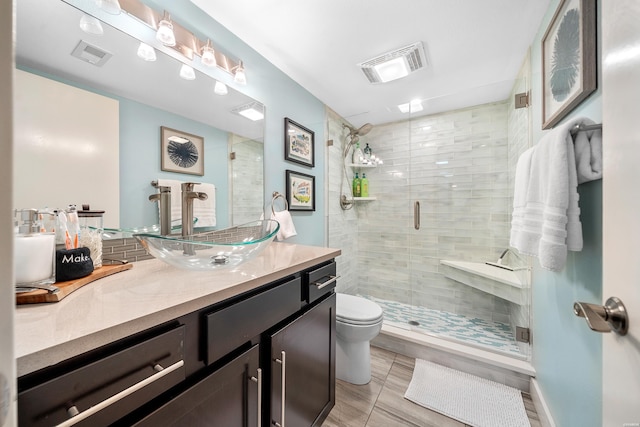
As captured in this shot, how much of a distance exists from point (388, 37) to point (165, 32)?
4.16ft

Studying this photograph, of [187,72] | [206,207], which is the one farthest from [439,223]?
[187,72]

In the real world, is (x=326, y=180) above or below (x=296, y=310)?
above

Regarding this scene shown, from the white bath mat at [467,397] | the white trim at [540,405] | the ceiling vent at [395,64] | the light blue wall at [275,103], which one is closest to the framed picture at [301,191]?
the light blue wall at [275,103]

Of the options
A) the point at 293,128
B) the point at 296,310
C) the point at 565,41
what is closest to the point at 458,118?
the point at 565,41

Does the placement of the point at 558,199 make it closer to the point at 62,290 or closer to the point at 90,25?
the point at 62,290

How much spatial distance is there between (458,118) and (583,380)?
7.36ft

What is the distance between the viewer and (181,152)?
1.14 metres

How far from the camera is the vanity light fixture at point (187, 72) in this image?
1.17 metres

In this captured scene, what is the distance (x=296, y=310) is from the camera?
3.14 feet

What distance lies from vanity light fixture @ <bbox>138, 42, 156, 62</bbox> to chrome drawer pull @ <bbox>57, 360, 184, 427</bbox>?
1.25 m

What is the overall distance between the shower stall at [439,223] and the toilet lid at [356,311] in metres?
0.53

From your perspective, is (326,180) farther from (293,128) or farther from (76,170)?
(76,170)

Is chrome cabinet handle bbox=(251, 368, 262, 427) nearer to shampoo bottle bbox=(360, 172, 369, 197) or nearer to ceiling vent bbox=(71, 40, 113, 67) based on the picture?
ceiling vent bbox=(71, 40, 113, 67)

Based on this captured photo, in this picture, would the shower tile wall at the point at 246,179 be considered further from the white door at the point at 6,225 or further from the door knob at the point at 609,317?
the door knob at the point at 609,317
